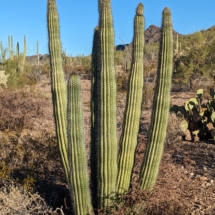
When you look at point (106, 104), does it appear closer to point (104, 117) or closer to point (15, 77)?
point (104, 117)

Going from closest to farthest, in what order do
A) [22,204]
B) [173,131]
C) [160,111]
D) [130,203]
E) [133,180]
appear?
[130,203] < [160,111] < [22,204] < [133,180] < [173,131]

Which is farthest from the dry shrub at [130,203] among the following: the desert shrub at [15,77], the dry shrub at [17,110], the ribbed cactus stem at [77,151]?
the desert shrub at [15,77]

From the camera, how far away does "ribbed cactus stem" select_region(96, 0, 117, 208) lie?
4641 millimetres

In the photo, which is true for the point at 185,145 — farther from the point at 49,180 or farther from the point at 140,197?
the point at 140,197

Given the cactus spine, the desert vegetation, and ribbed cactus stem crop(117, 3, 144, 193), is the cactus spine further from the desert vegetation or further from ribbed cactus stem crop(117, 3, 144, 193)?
ribbed cactus stem crop(117, 3, 144, 193)

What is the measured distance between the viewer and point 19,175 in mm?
6582

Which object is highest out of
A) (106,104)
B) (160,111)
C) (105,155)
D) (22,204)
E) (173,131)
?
(106,104)

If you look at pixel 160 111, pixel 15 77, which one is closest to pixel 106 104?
pixel 160 111

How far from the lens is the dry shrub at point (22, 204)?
5.21m

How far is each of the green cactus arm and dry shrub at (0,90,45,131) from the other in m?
4.29

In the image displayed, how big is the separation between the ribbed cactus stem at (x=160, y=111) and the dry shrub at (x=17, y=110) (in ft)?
16.5

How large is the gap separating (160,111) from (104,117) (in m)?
0.80

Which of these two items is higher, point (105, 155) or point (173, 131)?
point (105, 155)

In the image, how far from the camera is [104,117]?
15.3ft
